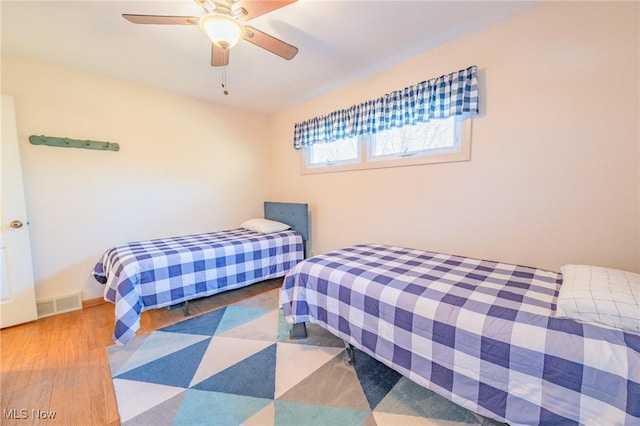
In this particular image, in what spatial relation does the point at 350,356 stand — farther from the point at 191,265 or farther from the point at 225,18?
the point at 225,18

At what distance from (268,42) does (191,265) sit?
1941 mm

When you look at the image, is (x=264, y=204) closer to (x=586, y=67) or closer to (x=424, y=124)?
(x=424, y=124)

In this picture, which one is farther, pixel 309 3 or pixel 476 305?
pixel 309 3

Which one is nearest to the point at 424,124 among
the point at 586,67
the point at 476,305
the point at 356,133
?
the point at 356,133

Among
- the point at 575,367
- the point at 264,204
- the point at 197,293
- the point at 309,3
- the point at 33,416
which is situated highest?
the point at 309,3

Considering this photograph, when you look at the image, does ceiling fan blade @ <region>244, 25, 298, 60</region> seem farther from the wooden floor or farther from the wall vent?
the wall vent

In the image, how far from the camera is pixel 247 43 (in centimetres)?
204

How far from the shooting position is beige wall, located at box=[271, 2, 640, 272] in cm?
149

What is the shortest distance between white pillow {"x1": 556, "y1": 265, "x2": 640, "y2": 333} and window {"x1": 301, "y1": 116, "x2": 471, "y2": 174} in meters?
1.16

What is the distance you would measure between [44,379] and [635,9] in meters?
4.12

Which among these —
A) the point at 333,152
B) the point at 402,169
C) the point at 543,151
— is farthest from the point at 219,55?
the point at 543,151

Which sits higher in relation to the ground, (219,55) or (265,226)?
(219,55)

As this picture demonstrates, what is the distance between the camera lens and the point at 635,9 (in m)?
1.41

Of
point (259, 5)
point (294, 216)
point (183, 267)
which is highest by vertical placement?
point (259, 5)
